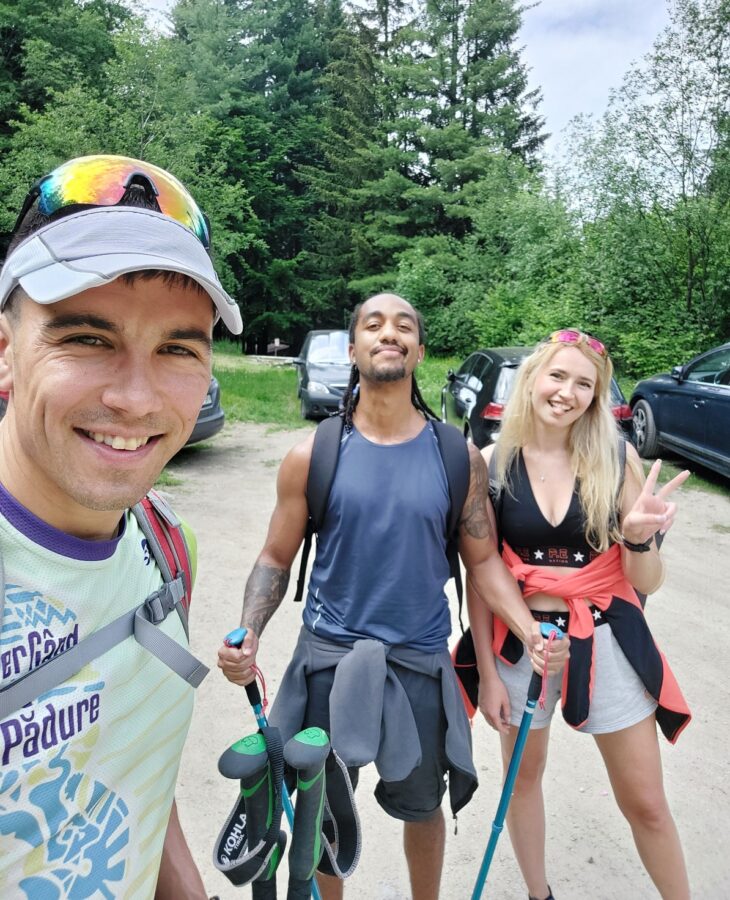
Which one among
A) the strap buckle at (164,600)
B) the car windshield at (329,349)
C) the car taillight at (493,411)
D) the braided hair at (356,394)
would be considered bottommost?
the car taillight at (493,411)

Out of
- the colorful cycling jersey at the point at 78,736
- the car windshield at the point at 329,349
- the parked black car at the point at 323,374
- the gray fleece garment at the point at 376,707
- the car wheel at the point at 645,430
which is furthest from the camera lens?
the car windshield at the point at 329,349

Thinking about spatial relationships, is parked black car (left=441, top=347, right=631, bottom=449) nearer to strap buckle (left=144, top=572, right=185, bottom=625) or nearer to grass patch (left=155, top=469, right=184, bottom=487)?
grass patch (left=155, top=469, right=184, bottom=487)

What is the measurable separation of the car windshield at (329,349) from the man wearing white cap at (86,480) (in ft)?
34.7

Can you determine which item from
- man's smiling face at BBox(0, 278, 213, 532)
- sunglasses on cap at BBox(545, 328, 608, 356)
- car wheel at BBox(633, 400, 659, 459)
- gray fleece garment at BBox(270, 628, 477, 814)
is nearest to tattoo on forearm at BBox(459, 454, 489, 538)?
A: gray fleece garment at BBox(270, 628, 477, 814)

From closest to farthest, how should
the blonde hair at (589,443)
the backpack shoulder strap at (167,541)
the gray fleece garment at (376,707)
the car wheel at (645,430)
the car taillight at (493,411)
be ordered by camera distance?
the backpack shoulder strap at (167,541)
the gray fleece garment at (376,707)
the blonde hair at (589,443)
the car taillight at (493,411)
the car wheel at (645,430)

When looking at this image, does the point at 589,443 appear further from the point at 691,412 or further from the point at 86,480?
the point at 691,412

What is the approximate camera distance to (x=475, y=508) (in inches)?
84.6

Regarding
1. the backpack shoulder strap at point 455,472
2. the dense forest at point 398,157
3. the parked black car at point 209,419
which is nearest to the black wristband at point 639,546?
the backpack shoulder strap at point 455,472

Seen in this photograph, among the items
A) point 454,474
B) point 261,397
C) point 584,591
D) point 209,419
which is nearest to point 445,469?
point 454,474

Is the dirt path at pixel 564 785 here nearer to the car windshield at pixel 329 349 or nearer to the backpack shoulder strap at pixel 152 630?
the backpack shoulder strap at pixel 152 630

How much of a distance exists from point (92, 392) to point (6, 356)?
159 millimetres

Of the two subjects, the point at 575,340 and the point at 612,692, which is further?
the point at 575,340

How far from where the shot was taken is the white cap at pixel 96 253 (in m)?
0.88

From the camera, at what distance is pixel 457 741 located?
6.63ft
